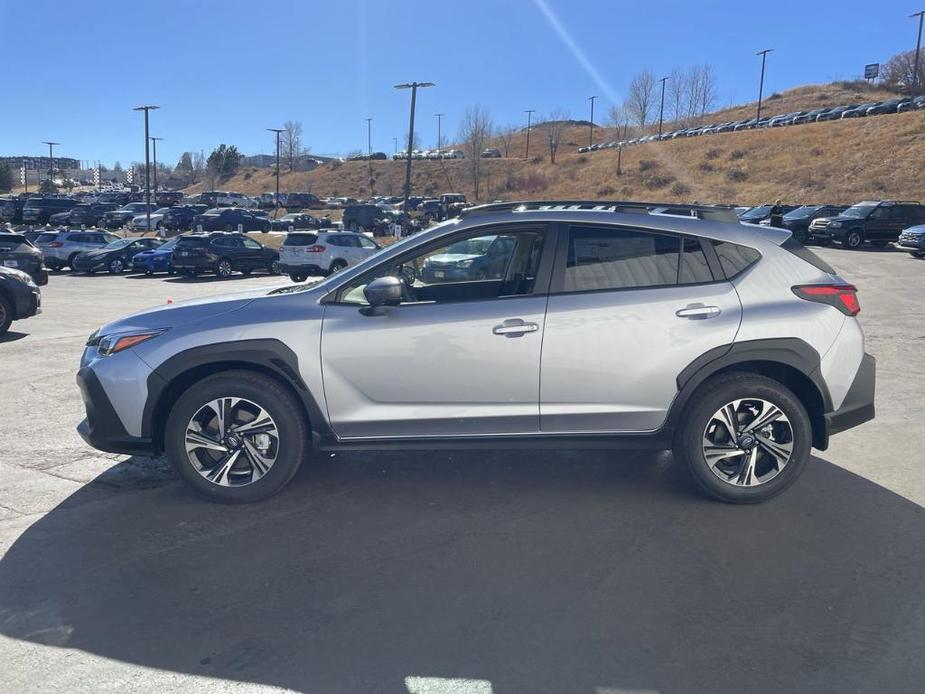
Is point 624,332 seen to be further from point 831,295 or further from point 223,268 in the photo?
point 223,268

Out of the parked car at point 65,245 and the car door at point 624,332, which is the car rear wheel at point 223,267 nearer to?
the parked car at point 65,245

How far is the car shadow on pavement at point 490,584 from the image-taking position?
3.07 meters

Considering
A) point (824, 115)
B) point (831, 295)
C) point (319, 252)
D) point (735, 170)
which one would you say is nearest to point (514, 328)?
point (831, 295)

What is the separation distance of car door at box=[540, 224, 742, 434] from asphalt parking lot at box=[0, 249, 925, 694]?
25.1 inches

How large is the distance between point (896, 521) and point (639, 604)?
77.9 inches

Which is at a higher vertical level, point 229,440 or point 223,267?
point 229,440

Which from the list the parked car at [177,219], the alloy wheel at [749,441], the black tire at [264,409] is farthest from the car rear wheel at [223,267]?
the parked car at [177,219]

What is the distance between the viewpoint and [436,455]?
5.58 metres

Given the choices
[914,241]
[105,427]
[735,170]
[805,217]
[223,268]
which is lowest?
[223,268]

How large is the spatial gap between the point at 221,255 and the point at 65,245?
6.74m

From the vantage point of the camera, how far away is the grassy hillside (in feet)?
164

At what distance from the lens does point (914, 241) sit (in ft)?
87.5

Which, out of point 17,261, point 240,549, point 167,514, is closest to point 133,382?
point 167,514

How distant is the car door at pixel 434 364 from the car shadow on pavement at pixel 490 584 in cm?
56
